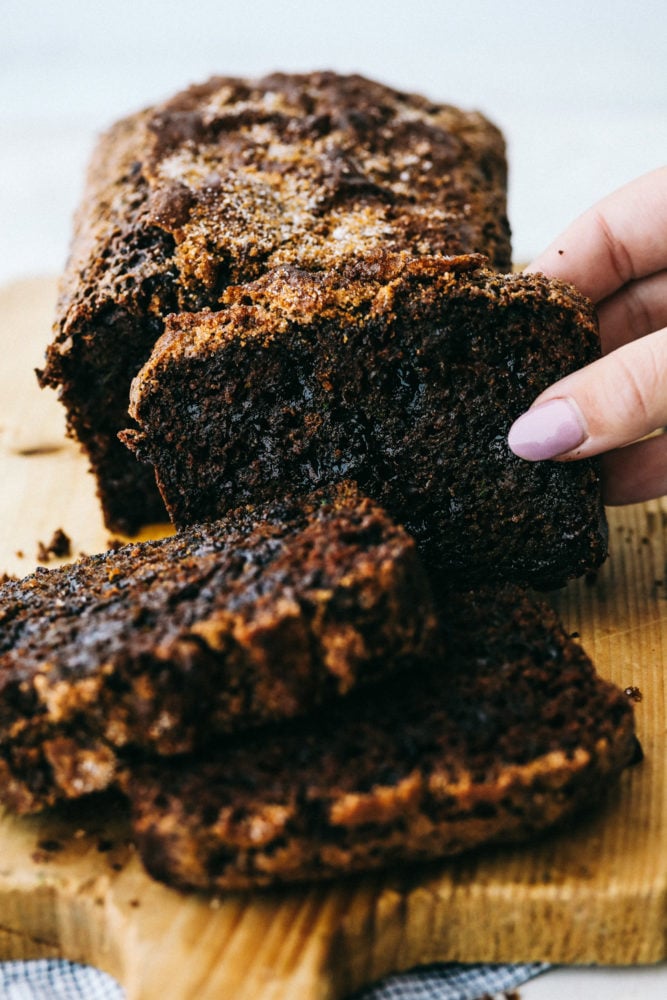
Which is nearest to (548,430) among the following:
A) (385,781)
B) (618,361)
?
(618,361)

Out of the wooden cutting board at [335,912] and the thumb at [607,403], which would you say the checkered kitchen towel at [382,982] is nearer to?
the wooden cutting board at [335,912]

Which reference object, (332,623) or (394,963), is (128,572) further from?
(394,963)

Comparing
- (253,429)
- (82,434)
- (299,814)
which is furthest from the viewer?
(82,434)

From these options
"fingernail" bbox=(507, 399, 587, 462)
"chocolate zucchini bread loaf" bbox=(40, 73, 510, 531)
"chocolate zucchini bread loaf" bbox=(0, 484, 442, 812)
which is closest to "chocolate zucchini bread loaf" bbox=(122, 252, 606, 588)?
"fingernail" bbox=(507, 399, 587, 462)

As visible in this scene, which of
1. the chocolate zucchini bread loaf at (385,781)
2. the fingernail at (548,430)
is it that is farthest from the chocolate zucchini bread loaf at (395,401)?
the chocolate zucchini bread loaf at (385,781)

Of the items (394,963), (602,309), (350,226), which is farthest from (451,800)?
(602,309)

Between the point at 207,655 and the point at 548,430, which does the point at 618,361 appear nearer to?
the point at 548,430
